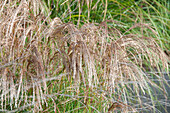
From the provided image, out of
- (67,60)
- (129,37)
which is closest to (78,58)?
(67,60)

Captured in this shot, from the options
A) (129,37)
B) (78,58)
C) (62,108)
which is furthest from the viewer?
(129,37)

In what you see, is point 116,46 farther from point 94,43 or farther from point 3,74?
point 3,74

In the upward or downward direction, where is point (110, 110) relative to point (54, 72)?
downward

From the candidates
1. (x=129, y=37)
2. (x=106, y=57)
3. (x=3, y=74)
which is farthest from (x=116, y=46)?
(x=3, y=74)

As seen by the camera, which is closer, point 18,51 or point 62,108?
point 18,51

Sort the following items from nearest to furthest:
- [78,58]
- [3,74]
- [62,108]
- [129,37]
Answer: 1. [3,74]
2. [78,58]
3. [62,108]
4. [129,37]

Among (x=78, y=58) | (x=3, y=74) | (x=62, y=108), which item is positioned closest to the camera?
(x=3, y=74)

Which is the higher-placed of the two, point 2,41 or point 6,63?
point 2,41

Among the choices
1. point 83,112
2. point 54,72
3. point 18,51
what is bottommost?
point 83,112

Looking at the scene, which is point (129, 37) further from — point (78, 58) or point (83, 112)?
point (83, 112)
